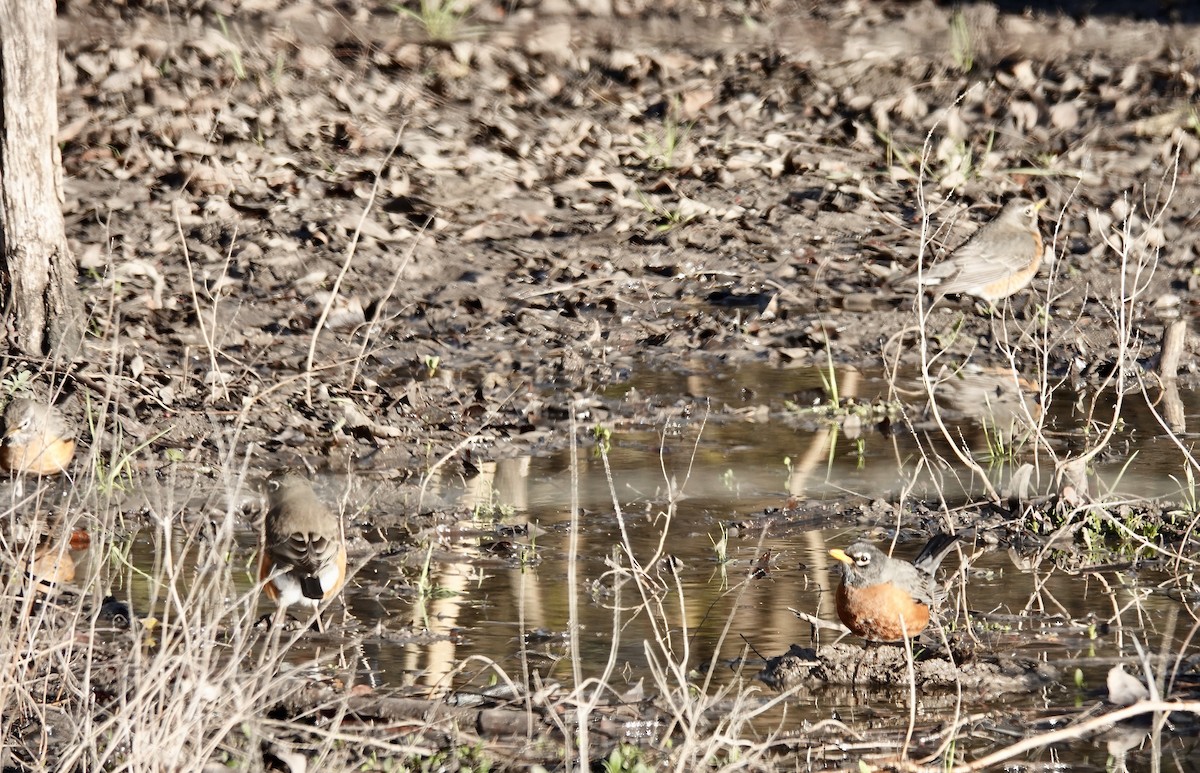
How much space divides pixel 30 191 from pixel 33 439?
5.86 ft

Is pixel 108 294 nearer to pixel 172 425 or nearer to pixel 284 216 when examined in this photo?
pixel 284 216

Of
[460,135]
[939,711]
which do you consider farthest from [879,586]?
[460,135]

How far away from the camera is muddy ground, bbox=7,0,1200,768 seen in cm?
919

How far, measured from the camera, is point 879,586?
5207 mm

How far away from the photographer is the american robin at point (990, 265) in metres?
10.4

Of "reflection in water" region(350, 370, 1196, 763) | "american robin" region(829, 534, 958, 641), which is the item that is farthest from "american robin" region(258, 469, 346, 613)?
"american robin" region(829, 534, 958, 641)

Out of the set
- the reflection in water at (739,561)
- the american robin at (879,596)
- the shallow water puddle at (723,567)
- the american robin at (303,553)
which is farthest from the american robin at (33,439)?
the american robin at (879,596)

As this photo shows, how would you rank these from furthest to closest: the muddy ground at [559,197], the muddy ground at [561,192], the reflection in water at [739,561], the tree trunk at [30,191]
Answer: the muddy ground at [561,192], the muddy ground at [559,197], the tree trunk at [30,191], the reflection in water at [739,561]

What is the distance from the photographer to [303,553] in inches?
228

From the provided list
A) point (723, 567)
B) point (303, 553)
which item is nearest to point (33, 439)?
point (303, 553)

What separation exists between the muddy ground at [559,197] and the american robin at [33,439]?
1.28 feet

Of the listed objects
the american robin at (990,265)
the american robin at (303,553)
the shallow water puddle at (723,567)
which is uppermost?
the american robin at (990,265)

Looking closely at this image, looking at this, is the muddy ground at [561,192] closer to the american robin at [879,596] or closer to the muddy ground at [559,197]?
the muddy ground at [559,197]

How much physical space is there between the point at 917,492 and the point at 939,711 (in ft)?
9.13
